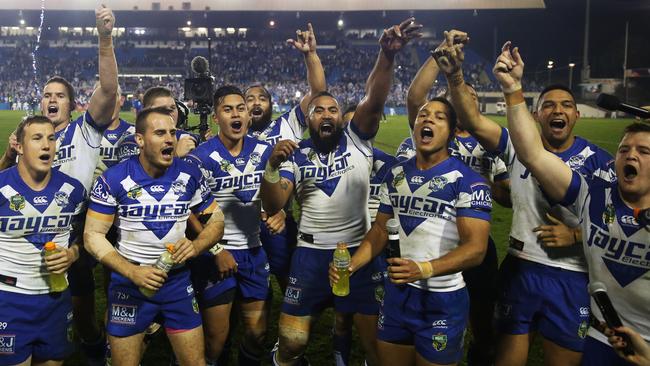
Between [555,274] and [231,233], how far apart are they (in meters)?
2.76

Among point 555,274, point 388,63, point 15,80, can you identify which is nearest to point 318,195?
point 388,63

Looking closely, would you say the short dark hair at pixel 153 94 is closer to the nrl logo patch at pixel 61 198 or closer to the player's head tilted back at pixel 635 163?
the nrl logo patch at pixel 61 198

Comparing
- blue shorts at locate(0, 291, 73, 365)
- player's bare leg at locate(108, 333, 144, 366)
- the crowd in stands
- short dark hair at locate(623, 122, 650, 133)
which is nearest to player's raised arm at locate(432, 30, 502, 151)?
short dark hair at locate(623, 122, 650, 133)

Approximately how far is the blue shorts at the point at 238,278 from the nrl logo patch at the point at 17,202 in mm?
1456

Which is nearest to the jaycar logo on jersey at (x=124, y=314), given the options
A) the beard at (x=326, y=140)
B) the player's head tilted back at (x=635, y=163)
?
the beard at (x=326, y=140)

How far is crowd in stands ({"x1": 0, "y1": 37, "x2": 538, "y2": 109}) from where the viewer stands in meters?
54.8

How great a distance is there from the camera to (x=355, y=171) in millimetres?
4801

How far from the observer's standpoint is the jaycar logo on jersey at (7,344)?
13.0 ft

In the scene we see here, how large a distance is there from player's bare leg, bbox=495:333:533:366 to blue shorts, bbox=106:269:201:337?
2358 millimetres

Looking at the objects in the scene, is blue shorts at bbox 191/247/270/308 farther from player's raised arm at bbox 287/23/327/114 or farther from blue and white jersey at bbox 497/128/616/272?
blue and white jersey at bbox 497/128/616/272

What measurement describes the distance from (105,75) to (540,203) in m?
3.77

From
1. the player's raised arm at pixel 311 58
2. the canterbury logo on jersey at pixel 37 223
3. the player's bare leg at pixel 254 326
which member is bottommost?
the player's bare leg at pixel 254 326

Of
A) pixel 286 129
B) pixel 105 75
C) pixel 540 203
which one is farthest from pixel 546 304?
pixel 105 75

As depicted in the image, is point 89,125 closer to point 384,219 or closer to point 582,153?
point 384,219
